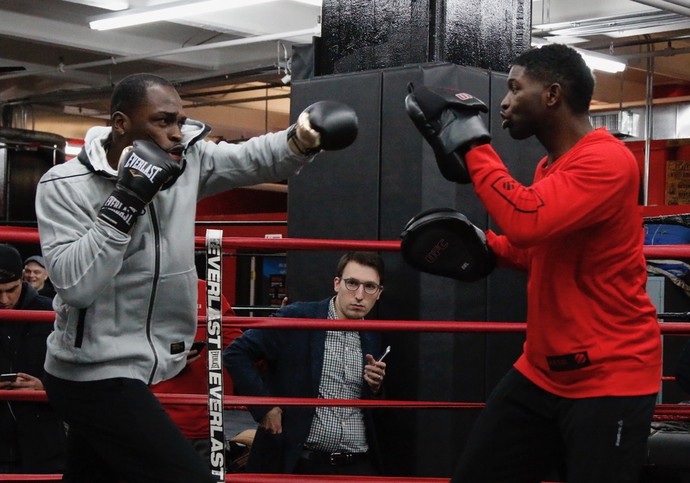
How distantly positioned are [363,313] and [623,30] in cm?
664

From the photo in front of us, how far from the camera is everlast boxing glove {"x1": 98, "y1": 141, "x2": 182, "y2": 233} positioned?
2.12m

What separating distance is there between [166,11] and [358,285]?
5758mm

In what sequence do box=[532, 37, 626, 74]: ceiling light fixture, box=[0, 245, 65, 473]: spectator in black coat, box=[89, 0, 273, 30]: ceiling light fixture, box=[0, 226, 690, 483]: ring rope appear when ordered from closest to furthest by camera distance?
1. box=[0, 226, 690, 483]: ring rope
2. box=[0, 245, 65, 473]: spectator in black coat
3. box=[89, 0, 273, 30]: ceiling light fixture
4. box=[532, 37, 626, 74]: ceiling light fixture

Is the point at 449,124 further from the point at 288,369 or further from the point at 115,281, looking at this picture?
the point at 288,369

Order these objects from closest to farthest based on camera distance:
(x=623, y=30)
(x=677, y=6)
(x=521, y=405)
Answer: (x=521, y=405)
(x=677, y=6)
(x=623, y=30)

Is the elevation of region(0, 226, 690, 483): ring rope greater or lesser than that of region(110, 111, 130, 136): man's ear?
lesser

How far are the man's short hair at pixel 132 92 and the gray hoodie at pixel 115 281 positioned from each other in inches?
4.2

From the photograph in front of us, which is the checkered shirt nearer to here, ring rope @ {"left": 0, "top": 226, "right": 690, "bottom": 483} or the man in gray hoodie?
ring rope @ {"left": 0, "top": 226, "right": 690, "bottom": 483}

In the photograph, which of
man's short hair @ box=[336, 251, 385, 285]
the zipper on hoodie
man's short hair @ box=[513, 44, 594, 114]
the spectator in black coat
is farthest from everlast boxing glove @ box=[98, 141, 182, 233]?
the spectator in black coat

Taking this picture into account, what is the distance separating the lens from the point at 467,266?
8.19 feet

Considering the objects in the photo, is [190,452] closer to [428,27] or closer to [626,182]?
[626,182]

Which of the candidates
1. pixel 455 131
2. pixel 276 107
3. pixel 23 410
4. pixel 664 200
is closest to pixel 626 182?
pixel 455 131

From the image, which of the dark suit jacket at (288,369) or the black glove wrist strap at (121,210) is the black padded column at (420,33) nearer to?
the dark suit jacket at (288,369)

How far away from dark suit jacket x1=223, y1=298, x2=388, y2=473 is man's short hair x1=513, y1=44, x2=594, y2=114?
1255mm
